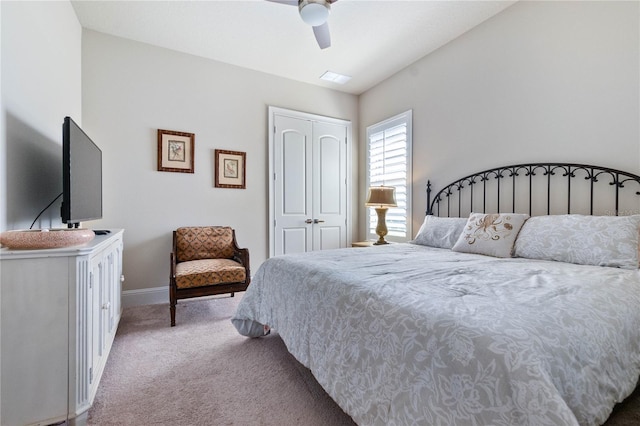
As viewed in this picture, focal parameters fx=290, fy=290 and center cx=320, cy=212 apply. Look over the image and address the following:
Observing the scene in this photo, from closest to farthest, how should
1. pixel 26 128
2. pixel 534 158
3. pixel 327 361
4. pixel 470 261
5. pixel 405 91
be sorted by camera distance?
pixel 327 361, pixel 26 128, pixel 470 261, pixel 534 158, pixel 405 91

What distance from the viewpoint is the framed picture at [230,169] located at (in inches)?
141

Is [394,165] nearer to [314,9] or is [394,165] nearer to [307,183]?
[307,183]

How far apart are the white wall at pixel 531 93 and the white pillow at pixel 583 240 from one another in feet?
1.73

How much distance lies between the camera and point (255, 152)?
12.6ft

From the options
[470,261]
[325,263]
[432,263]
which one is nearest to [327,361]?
[325,263]

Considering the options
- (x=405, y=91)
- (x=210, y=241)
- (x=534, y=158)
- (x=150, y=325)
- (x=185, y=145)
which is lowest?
(x=150, y=325)

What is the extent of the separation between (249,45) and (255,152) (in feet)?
4.02

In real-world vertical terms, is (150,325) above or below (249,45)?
below

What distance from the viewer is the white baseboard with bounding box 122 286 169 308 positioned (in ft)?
10.3

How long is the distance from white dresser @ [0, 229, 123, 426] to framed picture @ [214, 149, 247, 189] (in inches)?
92.3

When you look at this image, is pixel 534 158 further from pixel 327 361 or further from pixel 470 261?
pixel 327 361

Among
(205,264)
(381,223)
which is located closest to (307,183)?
(381,223)

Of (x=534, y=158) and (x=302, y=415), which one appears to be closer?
Result: (x=302, y=415)

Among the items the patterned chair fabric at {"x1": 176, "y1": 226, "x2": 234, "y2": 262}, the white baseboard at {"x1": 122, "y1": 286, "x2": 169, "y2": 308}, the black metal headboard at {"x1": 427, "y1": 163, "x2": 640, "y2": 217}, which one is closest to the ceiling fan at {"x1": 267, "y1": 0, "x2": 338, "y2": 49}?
the black metal headboard at {"x1": 427, "y1": 163, "x2": 640, "y2": 217}
